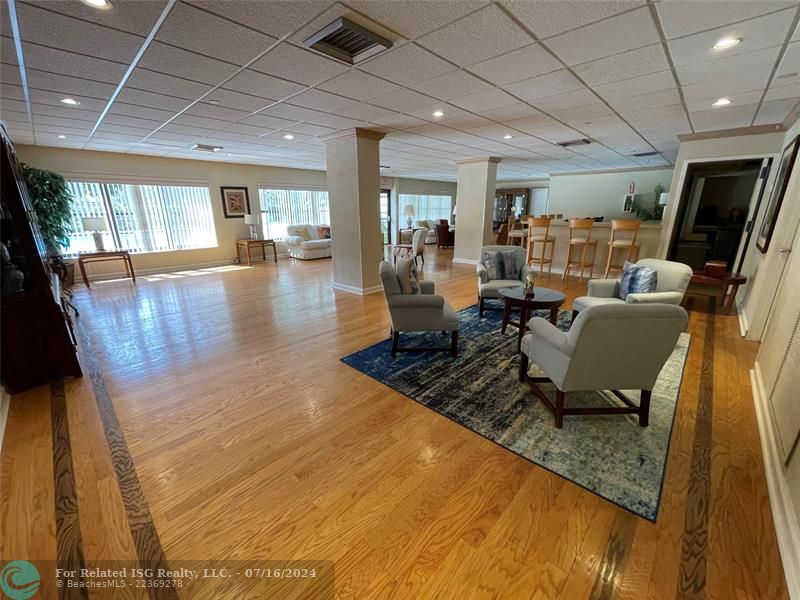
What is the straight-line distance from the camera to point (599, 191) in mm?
9805

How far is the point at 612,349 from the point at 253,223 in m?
8.22

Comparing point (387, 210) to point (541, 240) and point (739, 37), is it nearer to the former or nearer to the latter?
point (541, 240)

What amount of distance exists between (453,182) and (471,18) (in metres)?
12.3

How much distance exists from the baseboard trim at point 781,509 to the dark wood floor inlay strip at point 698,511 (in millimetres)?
226

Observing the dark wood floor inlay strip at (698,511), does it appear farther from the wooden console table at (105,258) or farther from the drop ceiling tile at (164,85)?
the wooden console table at (105,258)

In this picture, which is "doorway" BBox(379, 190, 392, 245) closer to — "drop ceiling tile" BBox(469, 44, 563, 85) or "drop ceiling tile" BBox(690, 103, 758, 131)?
"drop ceiling tile" BBox(690, 103, 758, 131)

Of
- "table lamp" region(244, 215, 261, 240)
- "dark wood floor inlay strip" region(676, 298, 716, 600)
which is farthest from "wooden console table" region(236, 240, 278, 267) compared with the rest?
"dark wood floor inlay strip" region(676, 298, 716, 600)

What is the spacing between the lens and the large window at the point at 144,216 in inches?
245

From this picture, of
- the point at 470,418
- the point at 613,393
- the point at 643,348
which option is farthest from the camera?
the point at 613,393

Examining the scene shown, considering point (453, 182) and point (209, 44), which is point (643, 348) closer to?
point (209, 44)

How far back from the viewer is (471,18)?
1.90m

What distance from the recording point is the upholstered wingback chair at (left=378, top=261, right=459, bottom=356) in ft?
9.51

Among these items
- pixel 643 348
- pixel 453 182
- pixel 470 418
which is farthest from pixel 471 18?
pixel 453 182

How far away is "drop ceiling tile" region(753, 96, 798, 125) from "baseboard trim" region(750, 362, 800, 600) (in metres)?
3.33
